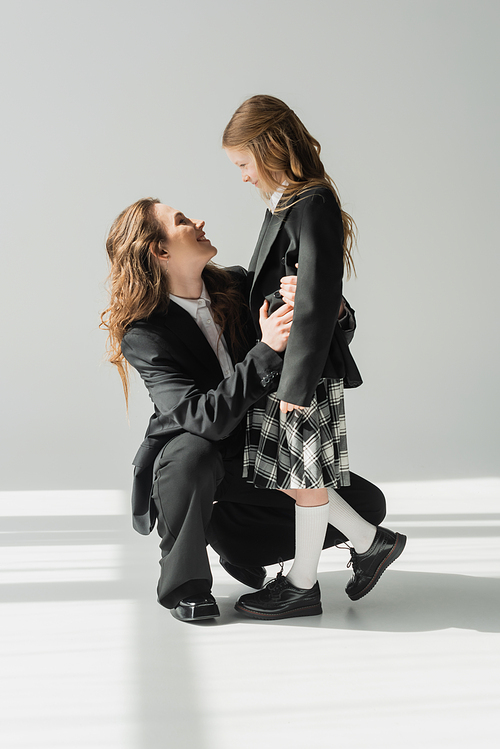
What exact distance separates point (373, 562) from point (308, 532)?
241 millimetres

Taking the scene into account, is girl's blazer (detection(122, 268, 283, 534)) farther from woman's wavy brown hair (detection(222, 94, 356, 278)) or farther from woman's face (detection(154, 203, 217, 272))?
woman's wavy brown hair (detection(222, 94, 356, 278))

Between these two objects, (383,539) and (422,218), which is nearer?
(383,539)

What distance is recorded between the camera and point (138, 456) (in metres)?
2.30

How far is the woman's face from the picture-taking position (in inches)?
92.9

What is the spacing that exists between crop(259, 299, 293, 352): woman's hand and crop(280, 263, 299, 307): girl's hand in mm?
17

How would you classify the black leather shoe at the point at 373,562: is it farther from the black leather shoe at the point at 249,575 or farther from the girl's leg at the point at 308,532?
the black leather shoe at the point at 249,575

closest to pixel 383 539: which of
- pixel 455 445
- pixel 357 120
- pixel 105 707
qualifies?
pixel 105 707

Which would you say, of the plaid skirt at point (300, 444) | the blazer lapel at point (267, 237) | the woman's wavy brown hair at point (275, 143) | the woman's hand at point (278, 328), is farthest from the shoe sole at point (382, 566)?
the woman's wavy brown hair at point (275, 143)

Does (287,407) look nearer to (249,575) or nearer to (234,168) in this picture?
(249,575)

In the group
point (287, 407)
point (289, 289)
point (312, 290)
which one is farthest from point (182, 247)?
point (287, 407)

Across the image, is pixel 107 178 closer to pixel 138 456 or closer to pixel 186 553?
pixel 138 456

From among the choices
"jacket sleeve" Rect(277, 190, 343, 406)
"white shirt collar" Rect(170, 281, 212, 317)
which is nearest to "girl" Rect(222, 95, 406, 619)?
"jacket sleeve" Rect(277, 190, 343, 406)

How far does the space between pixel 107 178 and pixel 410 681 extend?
11.6 ft

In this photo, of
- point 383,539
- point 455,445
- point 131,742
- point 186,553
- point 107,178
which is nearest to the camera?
point 131,742
